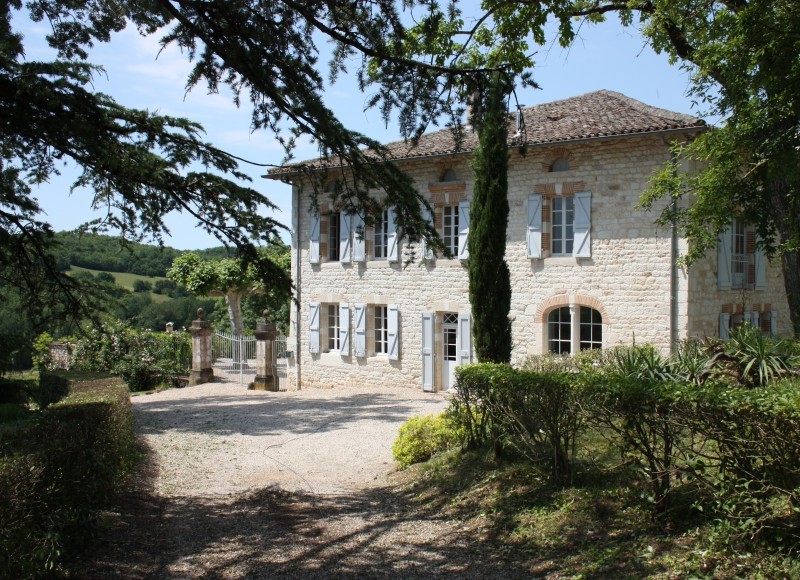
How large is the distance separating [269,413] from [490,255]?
199 inches

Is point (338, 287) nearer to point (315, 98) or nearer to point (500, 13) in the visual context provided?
point (500, 13)

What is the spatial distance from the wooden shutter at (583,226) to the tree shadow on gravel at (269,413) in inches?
164

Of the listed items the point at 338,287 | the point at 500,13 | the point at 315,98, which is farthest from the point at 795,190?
the point at 338,287

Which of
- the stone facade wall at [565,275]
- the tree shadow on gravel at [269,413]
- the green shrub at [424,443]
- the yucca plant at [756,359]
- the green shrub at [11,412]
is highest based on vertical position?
the stone facade wall at [565,275]

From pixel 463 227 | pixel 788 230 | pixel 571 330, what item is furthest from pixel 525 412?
pixel 463 227

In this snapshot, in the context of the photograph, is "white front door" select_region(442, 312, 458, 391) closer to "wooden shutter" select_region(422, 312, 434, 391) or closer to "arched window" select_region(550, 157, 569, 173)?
"wooden shutter" select_region(422, 312, 434, 391)

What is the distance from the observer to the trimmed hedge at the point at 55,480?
4.05 metres

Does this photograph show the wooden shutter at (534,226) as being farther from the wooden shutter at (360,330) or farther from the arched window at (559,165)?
the wooden shutter at (360,330)

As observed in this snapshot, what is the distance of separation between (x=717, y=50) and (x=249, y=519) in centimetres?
757

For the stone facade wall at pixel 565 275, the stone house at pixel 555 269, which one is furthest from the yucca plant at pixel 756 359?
the stone house at pixel 555 269

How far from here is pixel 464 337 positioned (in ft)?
50.3

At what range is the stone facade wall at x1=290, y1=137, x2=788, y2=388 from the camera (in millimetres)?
13148

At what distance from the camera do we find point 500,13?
9.40 m

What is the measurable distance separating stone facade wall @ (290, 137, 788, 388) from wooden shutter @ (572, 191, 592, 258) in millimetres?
117
